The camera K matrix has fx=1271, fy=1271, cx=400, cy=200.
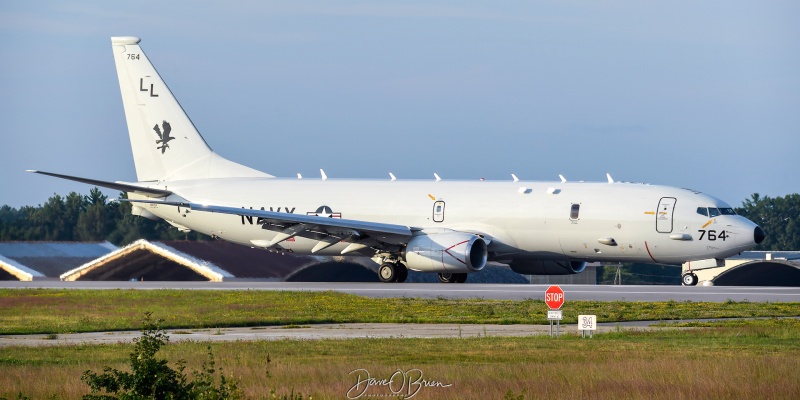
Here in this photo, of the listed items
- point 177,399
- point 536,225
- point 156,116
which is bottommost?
point 177,399

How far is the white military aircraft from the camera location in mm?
45125

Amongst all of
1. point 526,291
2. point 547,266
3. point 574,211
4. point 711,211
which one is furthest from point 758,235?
point 526,291

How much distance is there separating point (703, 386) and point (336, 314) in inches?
634

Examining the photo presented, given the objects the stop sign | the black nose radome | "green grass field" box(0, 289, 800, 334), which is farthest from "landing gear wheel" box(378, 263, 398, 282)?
the stop sign

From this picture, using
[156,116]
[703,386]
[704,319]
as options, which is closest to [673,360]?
[703,386]

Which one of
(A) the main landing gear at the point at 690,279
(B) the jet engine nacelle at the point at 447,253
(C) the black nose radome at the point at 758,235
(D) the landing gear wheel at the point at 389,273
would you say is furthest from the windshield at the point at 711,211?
(D) the landing gear wheel at the point at 389,273

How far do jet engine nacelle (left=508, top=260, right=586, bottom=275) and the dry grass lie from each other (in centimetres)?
2394

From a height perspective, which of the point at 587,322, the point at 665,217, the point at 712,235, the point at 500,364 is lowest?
the point at 500,364

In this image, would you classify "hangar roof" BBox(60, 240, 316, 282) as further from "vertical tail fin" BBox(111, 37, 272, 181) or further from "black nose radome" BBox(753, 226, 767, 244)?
"black nose radome" BBox(753, 226, 767, 244)

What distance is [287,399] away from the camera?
16016 millimetres

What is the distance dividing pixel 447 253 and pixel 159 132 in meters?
15.6

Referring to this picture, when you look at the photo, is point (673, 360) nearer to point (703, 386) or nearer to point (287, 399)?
point (703, 386)

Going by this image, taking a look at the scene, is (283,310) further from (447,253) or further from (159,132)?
(159,132)

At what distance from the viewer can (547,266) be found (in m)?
49.8
